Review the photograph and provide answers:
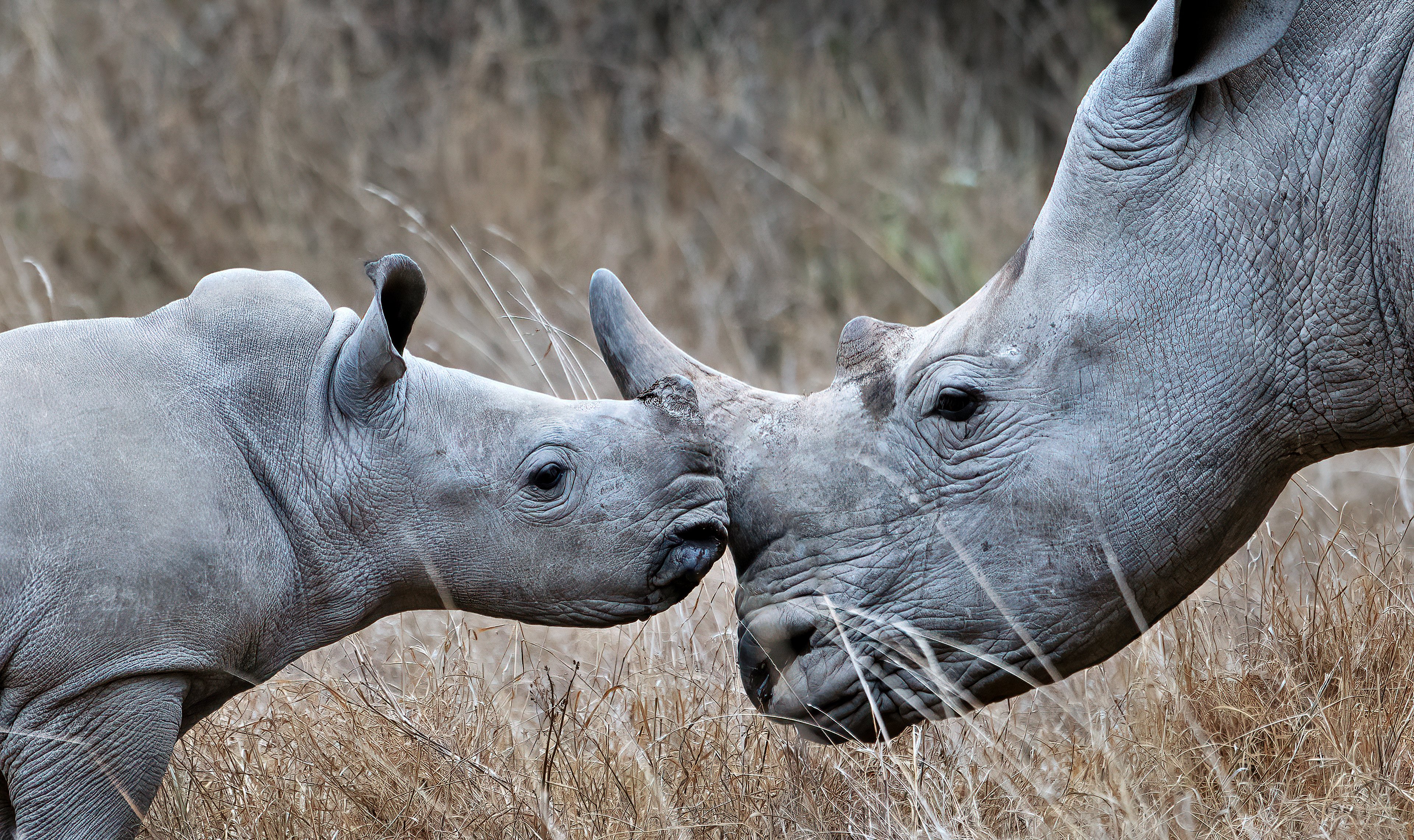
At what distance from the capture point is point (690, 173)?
30.6 feet

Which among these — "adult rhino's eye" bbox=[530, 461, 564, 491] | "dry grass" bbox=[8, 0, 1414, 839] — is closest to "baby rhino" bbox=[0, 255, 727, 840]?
"adult rhino's eye" bbox=[530, 461, 564, 491]

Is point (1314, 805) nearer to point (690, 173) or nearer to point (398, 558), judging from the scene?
point (398, 558)

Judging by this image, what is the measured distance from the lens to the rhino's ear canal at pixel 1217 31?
2.86 m

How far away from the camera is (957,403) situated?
3234 mm

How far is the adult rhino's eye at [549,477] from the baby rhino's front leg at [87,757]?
31.7 inches

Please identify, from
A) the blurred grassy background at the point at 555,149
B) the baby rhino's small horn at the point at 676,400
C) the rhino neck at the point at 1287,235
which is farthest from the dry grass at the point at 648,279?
the rhino neck at the point at 1287,235

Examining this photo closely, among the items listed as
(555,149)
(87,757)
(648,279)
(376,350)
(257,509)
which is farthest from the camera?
(555,149)

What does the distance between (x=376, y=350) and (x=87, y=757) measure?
0.90 metres

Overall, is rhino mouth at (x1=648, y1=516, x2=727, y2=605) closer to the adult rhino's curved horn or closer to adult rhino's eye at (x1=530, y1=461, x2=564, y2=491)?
adult rhino's eye at (x1=530, y1=461, x2=564, y2=491)

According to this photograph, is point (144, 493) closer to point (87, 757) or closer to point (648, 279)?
point (87, 757)

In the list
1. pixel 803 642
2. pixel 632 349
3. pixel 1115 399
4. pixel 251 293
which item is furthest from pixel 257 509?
pixel 1115 399

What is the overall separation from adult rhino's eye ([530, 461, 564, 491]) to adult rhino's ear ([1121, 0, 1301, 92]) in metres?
1.37

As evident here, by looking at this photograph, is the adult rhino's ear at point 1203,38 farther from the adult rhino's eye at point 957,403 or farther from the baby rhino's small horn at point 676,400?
the baby rhino's small horn at point 676,400

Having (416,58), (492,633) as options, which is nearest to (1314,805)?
(492,633)
